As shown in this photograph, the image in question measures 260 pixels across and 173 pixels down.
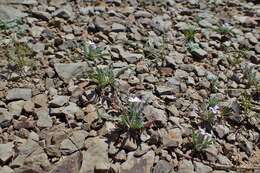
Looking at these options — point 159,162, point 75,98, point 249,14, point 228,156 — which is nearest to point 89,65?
point 75,98

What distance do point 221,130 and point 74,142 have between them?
1.61 meters

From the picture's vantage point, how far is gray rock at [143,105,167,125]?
450 centimetres

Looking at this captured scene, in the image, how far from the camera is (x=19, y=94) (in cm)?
464

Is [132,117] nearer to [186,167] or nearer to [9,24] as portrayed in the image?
[186,167]

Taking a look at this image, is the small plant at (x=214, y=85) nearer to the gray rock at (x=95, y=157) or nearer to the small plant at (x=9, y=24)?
the gray rock at (x=95, y=157)

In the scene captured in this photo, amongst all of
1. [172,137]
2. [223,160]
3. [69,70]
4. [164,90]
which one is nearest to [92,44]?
[69,70]

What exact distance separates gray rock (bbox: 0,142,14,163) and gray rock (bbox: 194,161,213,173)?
1794mm

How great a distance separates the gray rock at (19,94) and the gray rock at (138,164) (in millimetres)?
1373

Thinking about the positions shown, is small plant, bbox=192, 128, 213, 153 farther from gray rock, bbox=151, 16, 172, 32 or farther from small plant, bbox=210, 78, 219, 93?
gray rock, bbox=151, 16, 172, 32

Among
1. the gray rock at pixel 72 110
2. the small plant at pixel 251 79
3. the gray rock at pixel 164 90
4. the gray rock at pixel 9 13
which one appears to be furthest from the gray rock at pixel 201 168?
the gray rock at pixel 9 13

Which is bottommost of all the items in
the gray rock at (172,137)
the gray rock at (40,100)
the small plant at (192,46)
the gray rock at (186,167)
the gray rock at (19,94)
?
the gray rock at (186,167)

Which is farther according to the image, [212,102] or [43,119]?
[212,102]

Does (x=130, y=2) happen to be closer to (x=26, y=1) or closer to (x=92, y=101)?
(x=26, y=1)

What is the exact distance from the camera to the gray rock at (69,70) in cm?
494
